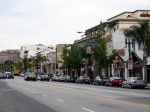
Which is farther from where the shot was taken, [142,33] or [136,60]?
[136,60]

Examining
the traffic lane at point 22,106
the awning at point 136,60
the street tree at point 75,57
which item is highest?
the street tree at point 75,57

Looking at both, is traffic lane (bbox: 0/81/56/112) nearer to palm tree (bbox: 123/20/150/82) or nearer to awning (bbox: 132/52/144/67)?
palm tree (bbox: 123/20/150/82)

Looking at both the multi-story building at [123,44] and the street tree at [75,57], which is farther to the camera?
the street tree at [75,57]

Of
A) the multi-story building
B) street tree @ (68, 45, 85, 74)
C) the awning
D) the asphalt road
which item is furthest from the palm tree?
street tree @ (68, 45, 85, 74)

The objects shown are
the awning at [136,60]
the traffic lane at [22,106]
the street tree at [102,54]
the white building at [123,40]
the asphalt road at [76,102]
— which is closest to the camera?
the asphalt road at [76,102]

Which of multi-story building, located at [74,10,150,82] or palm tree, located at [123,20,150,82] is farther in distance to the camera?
multi-story building, located at [74,10,150,82]

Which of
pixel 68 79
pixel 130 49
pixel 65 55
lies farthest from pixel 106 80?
pixel 65 55

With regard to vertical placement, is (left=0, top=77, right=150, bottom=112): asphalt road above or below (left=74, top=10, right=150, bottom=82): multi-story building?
below

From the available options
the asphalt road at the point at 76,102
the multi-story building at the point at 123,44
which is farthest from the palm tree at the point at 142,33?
the asphalt road at the point at 76,102

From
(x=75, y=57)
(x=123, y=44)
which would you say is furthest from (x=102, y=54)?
(x=75, y=57)

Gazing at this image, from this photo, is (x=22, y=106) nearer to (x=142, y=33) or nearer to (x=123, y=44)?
(x=142, y=33)

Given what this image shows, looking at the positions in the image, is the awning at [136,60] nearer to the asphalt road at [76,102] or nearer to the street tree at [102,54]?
the street tree at [102,54]

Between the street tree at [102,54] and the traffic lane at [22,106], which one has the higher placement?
the street tree at [102,54]

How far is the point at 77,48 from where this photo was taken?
308 ft
